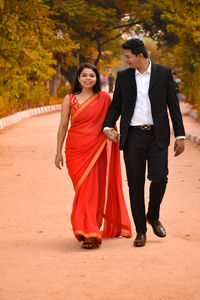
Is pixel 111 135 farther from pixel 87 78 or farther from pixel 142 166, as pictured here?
pixel 87 78

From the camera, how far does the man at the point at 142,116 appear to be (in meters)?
6.59

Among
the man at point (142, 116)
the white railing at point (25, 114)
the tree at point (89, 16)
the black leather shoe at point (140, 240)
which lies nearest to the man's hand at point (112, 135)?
the man at point (142, 116)

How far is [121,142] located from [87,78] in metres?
0.74

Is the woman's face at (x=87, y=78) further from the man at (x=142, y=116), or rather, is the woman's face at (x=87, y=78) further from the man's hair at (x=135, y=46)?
the man's hair at (x=135, y=46)

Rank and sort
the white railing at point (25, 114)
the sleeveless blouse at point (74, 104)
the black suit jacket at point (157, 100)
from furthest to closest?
1. the white railing at point (25, 114)
2. the sleeveless blouse at point (74, 104)
3. the black suit jacket at point (157, 100)

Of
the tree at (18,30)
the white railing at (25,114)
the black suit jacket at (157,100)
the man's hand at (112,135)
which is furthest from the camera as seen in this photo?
the white railing at (25,114)

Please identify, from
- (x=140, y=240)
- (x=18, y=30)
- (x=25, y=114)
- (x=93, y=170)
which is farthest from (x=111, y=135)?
(x=25, y=114)

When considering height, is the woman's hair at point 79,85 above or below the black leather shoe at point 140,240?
above

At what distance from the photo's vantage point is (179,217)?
8508 millimetres

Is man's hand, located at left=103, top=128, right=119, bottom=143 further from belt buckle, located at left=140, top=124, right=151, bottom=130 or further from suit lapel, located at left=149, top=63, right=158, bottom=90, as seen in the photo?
suit lapel, located at left=149, top=63, right=158, bottom=90

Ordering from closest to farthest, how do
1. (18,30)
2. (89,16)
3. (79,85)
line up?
(79,85)
(18,30)
(89,16)

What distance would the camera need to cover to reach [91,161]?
7.00 metres

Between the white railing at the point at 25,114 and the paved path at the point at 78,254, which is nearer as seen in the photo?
the paved path at the point at 78,254

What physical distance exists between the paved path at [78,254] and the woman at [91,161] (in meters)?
0.23
